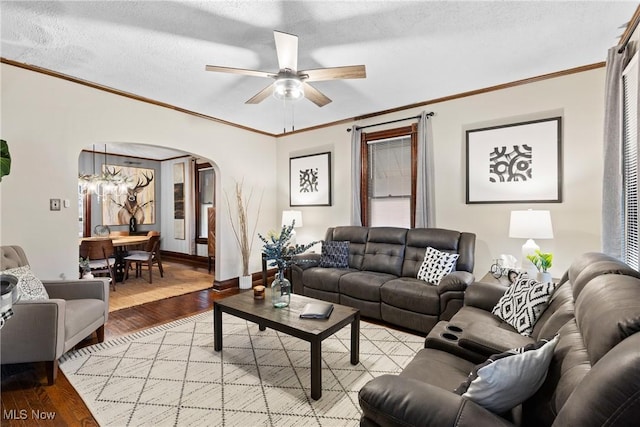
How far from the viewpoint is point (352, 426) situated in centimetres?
182

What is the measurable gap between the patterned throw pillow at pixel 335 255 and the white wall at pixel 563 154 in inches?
53.3

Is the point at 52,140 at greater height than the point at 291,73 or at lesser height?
lesser

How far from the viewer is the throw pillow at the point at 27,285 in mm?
2428

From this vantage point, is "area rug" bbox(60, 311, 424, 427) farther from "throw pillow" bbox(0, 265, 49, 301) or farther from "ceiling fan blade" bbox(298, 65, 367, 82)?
"ceiling fan blade" bbox(298, 65, 367, 82)

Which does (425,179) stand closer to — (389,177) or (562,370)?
(389,177)

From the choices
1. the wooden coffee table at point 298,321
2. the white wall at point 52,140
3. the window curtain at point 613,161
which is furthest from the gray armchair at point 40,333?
the window curtain at point 613,161

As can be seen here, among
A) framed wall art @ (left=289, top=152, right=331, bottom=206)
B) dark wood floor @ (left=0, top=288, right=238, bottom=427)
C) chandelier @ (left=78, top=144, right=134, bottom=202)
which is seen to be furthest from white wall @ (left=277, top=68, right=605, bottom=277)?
chandelier @ (left=78, top=144, right=134, bottom=202)

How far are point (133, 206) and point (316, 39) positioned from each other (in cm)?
678

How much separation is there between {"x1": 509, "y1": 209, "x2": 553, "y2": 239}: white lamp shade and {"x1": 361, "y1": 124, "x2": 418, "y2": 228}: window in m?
1.47

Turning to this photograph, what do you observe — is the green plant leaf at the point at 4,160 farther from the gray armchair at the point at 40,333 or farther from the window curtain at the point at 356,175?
the window curtain at the point at 356,175

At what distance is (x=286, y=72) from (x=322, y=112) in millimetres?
2098

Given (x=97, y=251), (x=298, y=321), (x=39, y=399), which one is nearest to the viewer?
(x=39, y=399)

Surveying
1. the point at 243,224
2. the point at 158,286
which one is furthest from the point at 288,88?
the point at 158,286

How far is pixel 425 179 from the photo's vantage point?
13.4 feet
